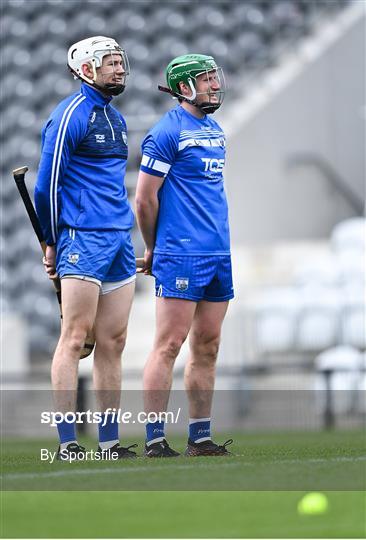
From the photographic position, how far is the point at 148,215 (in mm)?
5852

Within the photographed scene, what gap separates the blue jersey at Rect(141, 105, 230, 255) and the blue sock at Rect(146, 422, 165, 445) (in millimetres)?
708

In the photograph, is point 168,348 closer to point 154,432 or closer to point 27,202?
point 154,432

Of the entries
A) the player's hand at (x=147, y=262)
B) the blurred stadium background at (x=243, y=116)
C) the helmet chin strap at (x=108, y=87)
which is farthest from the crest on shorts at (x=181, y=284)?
the blurred stadium background at (x=243, y=116)

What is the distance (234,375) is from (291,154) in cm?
517

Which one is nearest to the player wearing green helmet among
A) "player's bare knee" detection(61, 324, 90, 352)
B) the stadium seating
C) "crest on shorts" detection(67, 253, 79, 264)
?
"crest on shorts" detection(67, 253, 79, 264)

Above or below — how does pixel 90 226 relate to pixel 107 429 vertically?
above

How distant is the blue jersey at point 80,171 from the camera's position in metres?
5.71

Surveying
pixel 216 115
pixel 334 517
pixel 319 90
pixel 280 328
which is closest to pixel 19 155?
pixel 216 115

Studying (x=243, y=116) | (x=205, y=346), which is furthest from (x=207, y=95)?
(x=243, y=116)

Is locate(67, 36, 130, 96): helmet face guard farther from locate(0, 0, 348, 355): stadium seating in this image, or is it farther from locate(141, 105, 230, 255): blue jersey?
locate(0, 0, 348, 355): stadium seating

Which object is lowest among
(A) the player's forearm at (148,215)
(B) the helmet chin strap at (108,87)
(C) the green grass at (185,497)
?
(C) the green grass at (185,497)

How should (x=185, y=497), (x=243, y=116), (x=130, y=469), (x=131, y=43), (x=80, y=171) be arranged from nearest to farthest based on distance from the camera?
(x=185, y=497)
(x=130, y=469)
(x=80, y=171)
(x=243, y=116)
(x=131, y=43)

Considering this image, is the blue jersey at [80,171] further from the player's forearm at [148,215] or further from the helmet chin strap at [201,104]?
the helmet chin strap at [201,104]

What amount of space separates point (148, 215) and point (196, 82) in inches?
23.4
